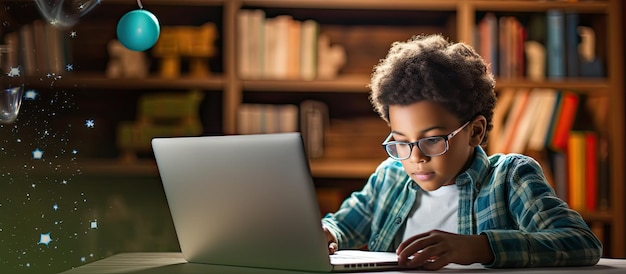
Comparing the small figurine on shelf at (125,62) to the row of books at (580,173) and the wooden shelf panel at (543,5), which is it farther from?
the row of books at (580,173)

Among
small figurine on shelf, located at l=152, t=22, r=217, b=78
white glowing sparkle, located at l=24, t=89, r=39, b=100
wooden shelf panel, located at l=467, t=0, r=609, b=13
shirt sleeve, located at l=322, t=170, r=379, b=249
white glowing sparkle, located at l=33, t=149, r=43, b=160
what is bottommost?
shirt sleeve, located at l=322, t=170, r=379, b=249

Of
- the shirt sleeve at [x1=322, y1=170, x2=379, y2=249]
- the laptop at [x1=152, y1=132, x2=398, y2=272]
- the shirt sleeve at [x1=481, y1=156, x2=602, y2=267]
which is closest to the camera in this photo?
the laptop at [x1=152, y1=132, x2=398, y2=272]

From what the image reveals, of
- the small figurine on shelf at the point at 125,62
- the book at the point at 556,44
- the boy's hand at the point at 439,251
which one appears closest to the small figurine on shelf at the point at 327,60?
the small figurine on shelf at the point at 125,62

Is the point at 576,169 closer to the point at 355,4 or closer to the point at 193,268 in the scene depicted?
the point at 355,4

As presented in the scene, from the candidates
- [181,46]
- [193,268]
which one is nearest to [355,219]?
[193,268]

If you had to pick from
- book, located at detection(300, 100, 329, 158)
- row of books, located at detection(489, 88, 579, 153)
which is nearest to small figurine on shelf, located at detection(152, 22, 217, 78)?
book, located at detection(300, 100, 329, 158)

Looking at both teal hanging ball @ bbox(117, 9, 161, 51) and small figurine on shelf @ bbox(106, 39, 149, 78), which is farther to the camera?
small figurine on shelf @ bbox(106, 39, 149, 78)

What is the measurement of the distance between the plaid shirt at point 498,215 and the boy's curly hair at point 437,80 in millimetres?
101

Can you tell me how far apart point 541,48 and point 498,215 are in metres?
1.57

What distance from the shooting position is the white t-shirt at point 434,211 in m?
1.40

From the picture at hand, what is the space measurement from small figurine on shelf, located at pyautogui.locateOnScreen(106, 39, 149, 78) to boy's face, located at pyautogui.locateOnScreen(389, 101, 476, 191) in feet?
5.13

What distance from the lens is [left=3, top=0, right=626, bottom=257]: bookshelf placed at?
104 inches

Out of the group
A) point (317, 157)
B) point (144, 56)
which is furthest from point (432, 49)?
point (144, 56)

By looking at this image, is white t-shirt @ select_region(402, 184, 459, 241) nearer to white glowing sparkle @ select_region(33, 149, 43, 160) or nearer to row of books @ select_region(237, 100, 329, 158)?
row of books @ select_region(237, 100, 329, 158)
